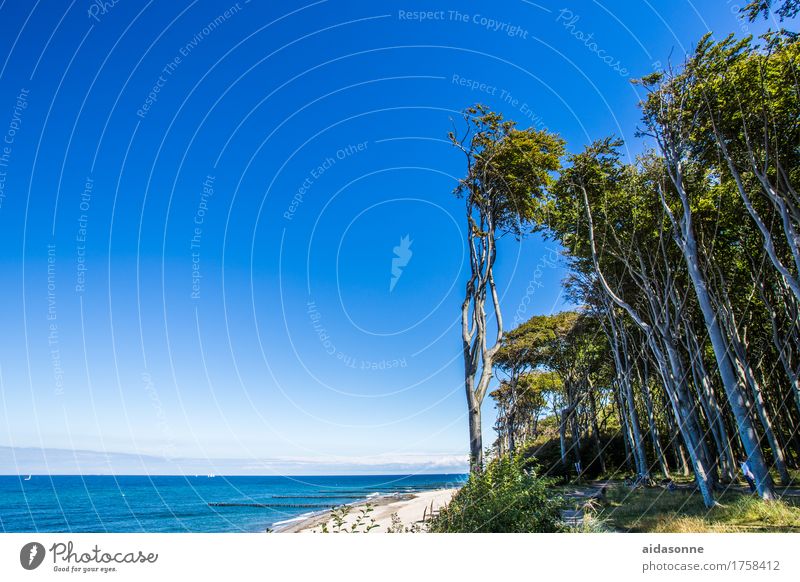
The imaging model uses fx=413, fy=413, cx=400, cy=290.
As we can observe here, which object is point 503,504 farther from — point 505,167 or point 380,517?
point 380,517

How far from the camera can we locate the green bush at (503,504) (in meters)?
6.24

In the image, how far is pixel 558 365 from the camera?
2855 cm

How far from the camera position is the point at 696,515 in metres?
10.0

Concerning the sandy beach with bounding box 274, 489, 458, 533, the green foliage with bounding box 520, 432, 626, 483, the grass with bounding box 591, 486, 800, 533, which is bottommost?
the sandy beach with bounding box 274, 489, 458, 533
